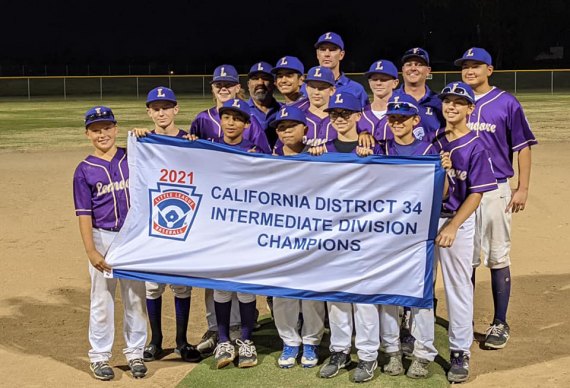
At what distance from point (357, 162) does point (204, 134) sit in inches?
59.8

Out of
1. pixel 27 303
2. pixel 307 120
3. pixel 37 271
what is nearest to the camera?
pixel 307 120

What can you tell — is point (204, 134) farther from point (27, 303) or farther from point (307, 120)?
point (27, 303)

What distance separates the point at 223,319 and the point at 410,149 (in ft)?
5.68

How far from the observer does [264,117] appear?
21.9 feet

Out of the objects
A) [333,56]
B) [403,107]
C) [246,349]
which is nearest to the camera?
[403,107]

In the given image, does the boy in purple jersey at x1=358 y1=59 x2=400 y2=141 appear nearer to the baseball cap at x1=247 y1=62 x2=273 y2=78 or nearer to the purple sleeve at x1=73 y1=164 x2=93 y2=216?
the baseball cap at x1=247 y1=62 x2=273 y2=78

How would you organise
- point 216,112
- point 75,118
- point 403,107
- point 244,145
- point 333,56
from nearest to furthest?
1. point 403,107
2. point 244,145
3. point 216,112
4. point 333,56
5. point 75,118

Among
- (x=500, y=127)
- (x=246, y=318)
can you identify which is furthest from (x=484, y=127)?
(x=246, y=318)

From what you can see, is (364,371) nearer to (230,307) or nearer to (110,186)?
(230,307)

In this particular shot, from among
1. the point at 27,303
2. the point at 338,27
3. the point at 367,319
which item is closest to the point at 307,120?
the point at 367,319

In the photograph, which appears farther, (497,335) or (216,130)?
(216,130)

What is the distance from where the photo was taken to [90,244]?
524 centimetres

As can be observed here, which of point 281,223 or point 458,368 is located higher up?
point 281,223

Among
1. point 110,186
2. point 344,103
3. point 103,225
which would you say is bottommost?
point 103,225
